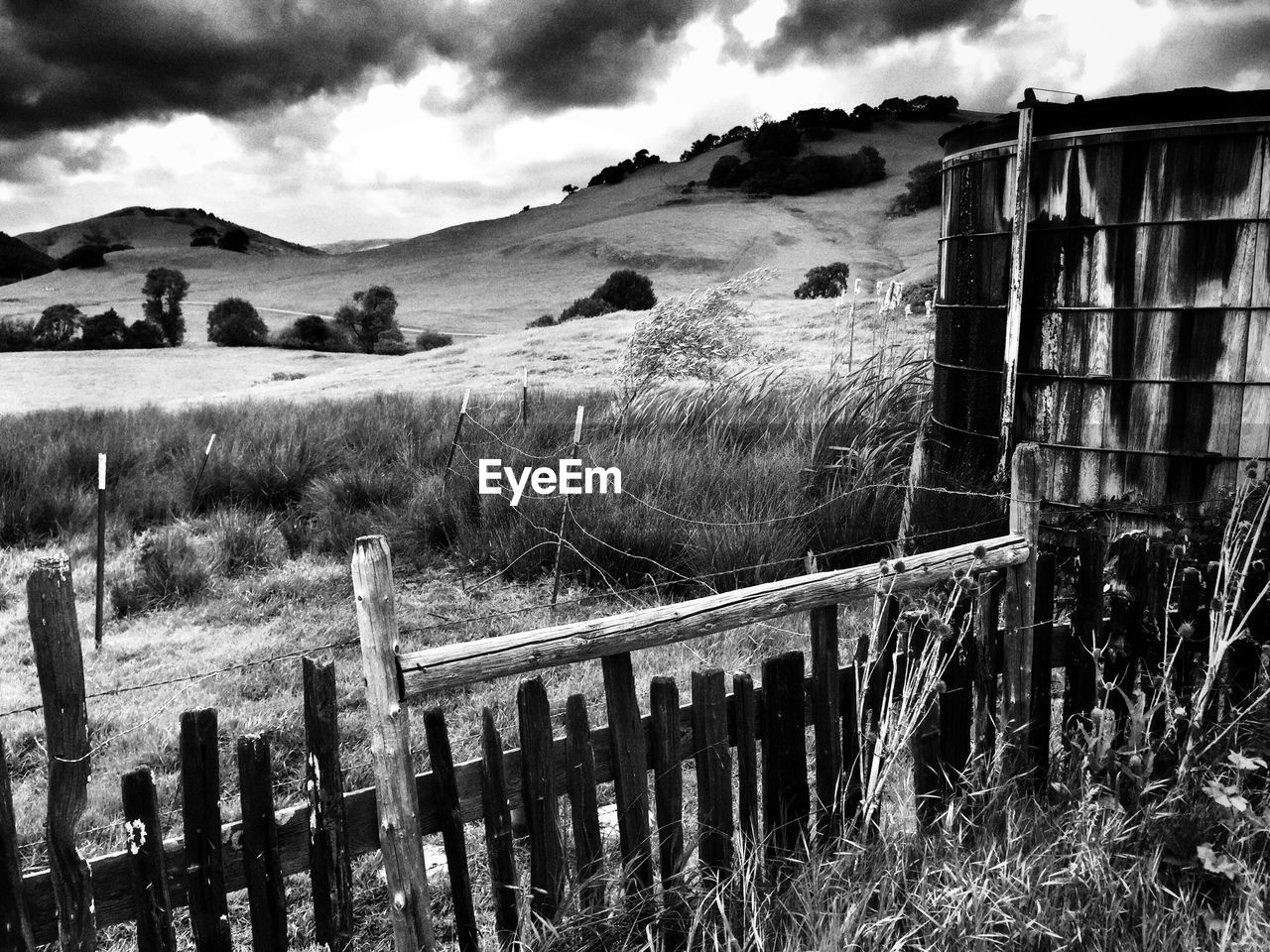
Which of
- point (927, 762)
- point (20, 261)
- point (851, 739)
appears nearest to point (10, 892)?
point (851, 739)

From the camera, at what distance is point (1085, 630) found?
11.3ft

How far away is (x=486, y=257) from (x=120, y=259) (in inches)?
843

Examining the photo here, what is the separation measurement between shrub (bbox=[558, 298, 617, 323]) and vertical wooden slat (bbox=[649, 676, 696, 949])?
36929 mm

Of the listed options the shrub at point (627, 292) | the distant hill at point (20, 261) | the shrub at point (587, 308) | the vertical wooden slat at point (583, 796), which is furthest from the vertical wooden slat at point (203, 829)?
the distant hill at point (20, 261)

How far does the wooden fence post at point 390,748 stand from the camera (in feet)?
7.25

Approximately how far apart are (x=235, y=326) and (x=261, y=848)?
3751 cm

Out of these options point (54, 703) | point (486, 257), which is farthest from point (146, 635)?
point (486, 257)

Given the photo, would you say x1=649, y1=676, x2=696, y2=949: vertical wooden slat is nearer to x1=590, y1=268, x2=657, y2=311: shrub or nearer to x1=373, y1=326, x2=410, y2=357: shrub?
x1=373, y1=326, x2=410, y2=357: shrub

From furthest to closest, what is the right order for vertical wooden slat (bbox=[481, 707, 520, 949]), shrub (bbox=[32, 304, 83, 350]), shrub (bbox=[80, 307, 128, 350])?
shrub (bbox=[80, 307, 128, 350]), shrub (bbox=[32, 304, 83, 350]), vertical wooden slat (bbox=[481, 707, 520, 949])

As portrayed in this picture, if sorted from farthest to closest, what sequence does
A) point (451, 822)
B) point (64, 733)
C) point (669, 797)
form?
point (669, 797) < point (451, 822) < point (64, 733)

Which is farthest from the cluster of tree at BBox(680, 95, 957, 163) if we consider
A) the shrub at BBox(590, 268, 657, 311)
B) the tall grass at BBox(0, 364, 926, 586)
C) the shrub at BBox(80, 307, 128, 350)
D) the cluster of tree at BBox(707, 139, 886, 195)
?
the tall grass at BBox(0, 364, 926, 586)

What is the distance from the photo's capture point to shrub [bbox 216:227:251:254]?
68.6 m

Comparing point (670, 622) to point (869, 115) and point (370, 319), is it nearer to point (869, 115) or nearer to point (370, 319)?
point (370, 319)

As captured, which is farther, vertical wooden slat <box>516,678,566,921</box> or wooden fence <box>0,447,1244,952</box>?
vertical wooden slat <box>516,678,566,921</box>
